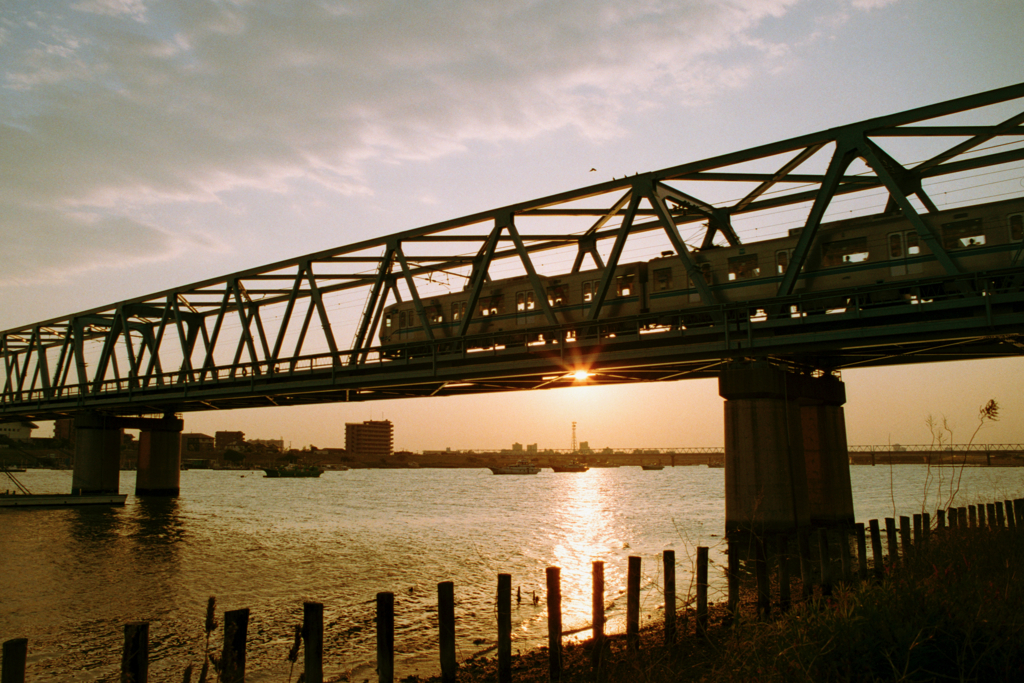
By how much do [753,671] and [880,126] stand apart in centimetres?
2426

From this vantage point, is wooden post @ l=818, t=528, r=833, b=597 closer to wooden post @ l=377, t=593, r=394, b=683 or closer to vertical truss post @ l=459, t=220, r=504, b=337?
wooden post @ l=377, t=593, r=394, b=683

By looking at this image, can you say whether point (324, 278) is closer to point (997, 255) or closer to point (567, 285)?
point (567, 285)

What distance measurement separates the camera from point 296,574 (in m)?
27.0

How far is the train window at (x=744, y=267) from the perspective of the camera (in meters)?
29.2

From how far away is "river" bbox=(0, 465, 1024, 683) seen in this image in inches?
647

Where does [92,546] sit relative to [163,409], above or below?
below

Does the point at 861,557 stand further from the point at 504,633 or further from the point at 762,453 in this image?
the point at 504,633

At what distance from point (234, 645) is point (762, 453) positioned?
67.4 ft

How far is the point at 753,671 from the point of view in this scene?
807cm

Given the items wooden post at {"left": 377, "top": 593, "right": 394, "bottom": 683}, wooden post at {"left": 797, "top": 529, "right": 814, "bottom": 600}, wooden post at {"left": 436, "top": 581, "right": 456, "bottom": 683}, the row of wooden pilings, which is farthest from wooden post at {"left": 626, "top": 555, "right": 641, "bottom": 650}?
wooden post at {"left": 377, "top": 593, "right": 394, "bottom": 683}

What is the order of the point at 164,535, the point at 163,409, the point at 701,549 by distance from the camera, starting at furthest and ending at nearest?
the point at 163,409
the point at 164,535
the point at 701,549

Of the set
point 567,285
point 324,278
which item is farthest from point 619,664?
point 324,278

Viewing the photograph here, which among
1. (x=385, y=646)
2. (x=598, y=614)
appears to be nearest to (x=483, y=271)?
(x=598, y=614)

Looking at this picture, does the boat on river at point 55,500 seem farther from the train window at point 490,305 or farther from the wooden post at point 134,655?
the wooden post at point 134,655
